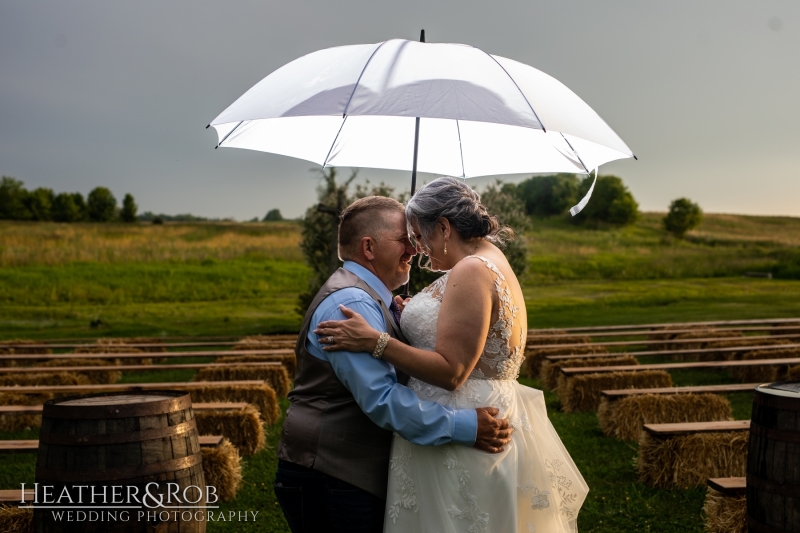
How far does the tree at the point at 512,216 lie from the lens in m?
21.1

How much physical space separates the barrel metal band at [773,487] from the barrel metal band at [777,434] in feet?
0.65

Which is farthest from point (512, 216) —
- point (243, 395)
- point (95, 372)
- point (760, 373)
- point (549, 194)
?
point (549, 194)

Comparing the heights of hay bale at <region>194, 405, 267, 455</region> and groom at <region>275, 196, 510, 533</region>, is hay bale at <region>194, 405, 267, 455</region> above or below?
below

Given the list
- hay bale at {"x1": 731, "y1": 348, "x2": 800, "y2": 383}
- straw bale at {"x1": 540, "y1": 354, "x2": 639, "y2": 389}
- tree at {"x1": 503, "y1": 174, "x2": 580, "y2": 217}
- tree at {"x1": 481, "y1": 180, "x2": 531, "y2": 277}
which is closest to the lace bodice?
straw bale at {"x1": 540, "y1": 354, "x2": 639, "y2": 389}

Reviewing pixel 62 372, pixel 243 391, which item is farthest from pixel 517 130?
pixel 62 372

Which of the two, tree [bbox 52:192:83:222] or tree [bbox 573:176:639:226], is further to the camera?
tree [bbox 573:176:639:226]

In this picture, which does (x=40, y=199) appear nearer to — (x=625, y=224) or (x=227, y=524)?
(x=625, y=224)

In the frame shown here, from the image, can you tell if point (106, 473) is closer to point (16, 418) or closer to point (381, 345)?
point (381, 345)

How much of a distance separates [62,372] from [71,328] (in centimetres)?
1317

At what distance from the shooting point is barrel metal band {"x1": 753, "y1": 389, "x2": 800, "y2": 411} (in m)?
3.31

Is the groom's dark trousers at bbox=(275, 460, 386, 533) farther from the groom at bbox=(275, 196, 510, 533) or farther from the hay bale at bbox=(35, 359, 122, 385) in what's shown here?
the hay bale at bbox=(35, 359, 122, 385)

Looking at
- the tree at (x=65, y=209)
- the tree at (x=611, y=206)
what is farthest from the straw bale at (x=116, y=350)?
the tree at (x=611, y=206)

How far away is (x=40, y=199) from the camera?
5638 cm

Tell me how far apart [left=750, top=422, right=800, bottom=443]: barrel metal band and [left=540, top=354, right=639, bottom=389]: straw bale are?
679 centimetres
